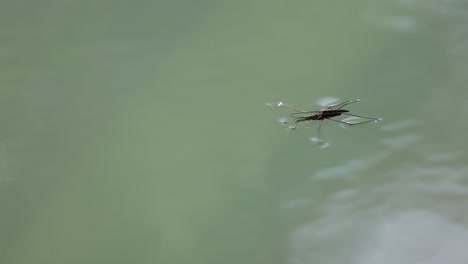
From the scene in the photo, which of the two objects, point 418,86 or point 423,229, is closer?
point 423,229

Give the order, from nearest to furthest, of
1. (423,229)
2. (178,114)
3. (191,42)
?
(423,229), (178,114), (191,42)

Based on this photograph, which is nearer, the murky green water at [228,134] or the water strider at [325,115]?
the murky green water at [228,134]

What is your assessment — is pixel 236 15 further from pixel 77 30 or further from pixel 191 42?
pixel 77 30

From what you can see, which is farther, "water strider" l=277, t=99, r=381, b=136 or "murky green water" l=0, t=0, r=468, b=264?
"water strider" l=277, t=99, r=381, b=136

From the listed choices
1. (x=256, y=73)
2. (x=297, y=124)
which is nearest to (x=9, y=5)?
(x=256, y=73)

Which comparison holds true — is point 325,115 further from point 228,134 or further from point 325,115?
point 228,134

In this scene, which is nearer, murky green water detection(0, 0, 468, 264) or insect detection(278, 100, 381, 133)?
murky green water detection(0, 0, 468, 264)

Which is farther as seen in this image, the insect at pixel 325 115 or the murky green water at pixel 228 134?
the insect at pixel 325 115

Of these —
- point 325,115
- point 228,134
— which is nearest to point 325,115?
point 325,115
